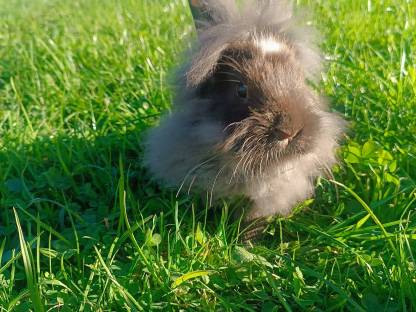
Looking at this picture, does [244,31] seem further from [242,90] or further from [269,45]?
[242,90]

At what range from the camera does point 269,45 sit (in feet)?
6.84

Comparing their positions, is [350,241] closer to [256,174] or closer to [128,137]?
[256,174]

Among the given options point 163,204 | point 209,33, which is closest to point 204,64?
point 209,33

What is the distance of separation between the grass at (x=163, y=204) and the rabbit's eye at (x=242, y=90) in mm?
483

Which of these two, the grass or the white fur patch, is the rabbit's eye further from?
the grass

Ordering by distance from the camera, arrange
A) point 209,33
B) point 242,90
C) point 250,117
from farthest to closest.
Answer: point 209,33 → point 242,90 → point 250,117

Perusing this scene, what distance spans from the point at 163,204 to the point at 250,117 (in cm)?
70

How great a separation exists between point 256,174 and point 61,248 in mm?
825

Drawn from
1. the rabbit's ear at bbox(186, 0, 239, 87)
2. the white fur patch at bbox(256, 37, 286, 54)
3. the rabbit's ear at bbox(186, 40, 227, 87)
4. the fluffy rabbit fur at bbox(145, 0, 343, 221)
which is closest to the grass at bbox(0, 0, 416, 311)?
the fluffy rabbit fur at bbox(145, 0, 343, 221)

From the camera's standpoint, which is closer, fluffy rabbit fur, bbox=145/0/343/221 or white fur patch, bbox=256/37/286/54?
fluffy rabbit fur, bbox=145/0/343/221

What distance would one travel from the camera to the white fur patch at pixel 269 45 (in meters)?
2.06

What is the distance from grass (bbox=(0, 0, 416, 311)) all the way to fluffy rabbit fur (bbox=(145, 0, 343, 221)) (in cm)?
15

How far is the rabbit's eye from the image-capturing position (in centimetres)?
200

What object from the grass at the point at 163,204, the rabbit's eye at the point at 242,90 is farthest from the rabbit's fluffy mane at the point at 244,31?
the grass at the point at 163,204
